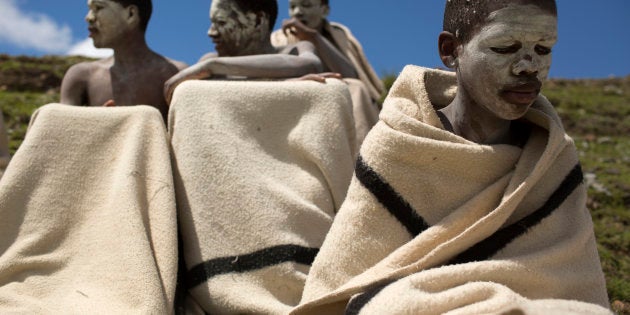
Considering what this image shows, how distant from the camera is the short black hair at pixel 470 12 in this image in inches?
99.1

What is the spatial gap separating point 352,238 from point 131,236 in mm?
1238

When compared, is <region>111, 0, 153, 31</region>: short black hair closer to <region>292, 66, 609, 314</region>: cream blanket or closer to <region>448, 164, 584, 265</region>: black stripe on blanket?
<region>292, 66, 609, 314</region>: cream blanket

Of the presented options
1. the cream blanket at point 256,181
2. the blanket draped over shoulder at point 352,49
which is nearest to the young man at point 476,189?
the cream blanket at point 256,181

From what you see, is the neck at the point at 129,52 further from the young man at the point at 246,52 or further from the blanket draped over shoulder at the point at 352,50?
the blanket draped over shoulder at the point at 352,50

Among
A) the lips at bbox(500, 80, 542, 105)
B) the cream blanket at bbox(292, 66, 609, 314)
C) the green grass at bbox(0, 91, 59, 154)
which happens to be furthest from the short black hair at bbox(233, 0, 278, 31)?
the green grass at bbox(0, 91, 59, 154)

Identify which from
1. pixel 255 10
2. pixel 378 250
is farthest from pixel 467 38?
pixel 255 10

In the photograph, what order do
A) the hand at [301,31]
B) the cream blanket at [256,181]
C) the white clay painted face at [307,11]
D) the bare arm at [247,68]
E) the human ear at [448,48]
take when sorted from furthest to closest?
the white clay painted face at [307,11], the hand at [301,31], the bare arm at [247,68], the cream blanket at [256,181], the human ear at [448,48]

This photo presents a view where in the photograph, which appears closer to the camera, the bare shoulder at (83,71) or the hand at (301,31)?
the bare shoulder at (83,71)

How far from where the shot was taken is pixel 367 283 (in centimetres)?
242

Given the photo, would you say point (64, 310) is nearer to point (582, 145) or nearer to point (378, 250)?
point (378, 250)

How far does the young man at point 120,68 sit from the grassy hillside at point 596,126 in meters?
2.58

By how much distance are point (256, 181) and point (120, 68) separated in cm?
135

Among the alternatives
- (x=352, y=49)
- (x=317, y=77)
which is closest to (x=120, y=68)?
(x=317, y=77)

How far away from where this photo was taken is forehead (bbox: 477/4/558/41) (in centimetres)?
249
